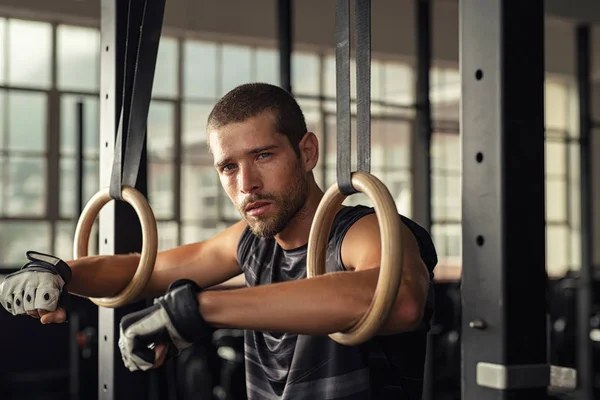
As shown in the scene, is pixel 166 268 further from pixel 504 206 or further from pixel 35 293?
pixel 504 206

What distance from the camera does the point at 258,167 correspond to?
1.39m

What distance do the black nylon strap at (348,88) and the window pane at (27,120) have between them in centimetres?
688

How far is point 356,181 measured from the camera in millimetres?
1020

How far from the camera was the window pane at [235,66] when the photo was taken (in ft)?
28.3

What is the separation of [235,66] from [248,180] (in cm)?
750

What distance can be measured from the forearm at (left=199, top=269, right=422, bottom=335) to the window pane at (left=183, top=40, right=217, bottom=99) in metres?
7.51

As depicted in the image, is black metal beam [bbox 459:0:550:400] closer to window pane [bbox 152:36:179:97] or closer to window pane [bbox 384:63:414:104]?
window pane [bbox 152:36:179:97]

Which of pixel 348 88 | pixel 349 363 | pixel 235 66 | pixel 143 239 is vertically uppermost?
pixel 235 66

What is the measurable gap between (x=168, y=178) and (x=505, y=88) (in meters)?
7.46

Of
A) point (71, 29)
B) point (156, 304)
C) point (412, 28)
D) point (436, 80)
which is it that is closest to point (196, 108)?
point (71, 29)

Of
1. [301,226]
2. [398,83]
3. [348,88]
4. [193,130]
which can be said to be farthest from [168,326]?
[398,83]

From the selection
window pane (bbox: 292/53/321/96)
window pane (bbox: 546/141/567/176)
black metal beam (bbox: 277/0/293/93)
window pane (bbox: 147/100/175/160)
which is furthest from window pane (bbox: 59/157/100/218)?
window pane (bbox: 546/141/567/176)

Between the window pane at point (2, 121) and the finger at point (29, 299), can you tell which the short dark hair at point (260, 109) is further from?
the window pane at point (2, 121)

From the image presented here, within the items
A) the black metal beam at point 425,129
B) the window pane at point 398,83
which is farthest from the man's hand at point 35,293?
the window pane at point 398,83
